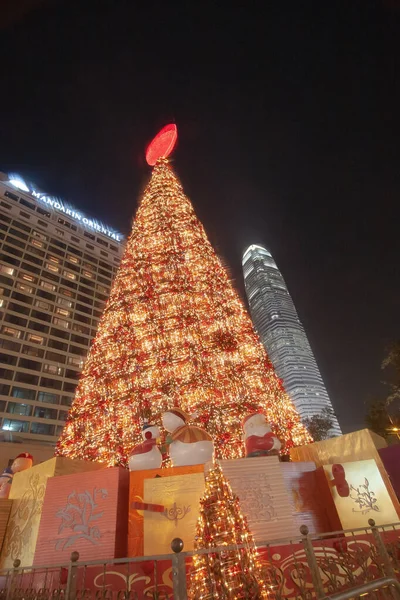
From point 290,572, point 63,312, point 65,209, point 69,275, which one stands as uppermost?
point 65,209

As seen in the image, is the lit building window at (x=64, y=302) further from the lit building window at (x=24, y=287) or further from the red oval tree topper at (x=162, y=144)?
the red oval tree topper at (x=162, y=144)

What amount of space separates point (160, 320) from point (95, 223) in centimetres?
5219

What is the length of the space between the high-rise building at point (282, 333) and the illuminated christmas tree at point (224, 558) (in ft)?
245

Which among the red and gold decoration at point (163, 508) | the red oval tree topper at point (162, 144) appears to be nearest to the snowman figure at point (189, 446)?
the red and gold decoration at point (163, 508)

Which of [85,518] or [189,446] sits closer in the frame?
[85,518]

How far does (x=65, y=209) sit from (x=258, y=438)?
55.1 meters

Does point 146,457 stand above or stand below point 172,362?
below

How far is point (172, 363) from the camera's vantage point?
7953 millimetres

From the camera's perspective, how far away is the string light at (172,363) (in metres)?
7.31

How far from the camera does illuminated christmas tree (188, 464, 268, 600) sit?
10.9ft

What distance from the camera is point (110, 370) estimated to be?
27.0 feet

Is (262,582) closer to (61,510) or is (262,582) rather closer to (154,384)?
(61,510)

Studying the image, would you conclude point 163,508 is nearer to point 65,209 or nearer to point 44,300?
point 44,300

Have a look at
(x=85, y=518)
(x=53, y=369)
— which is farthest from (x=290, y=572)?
(x=53, y=369)
